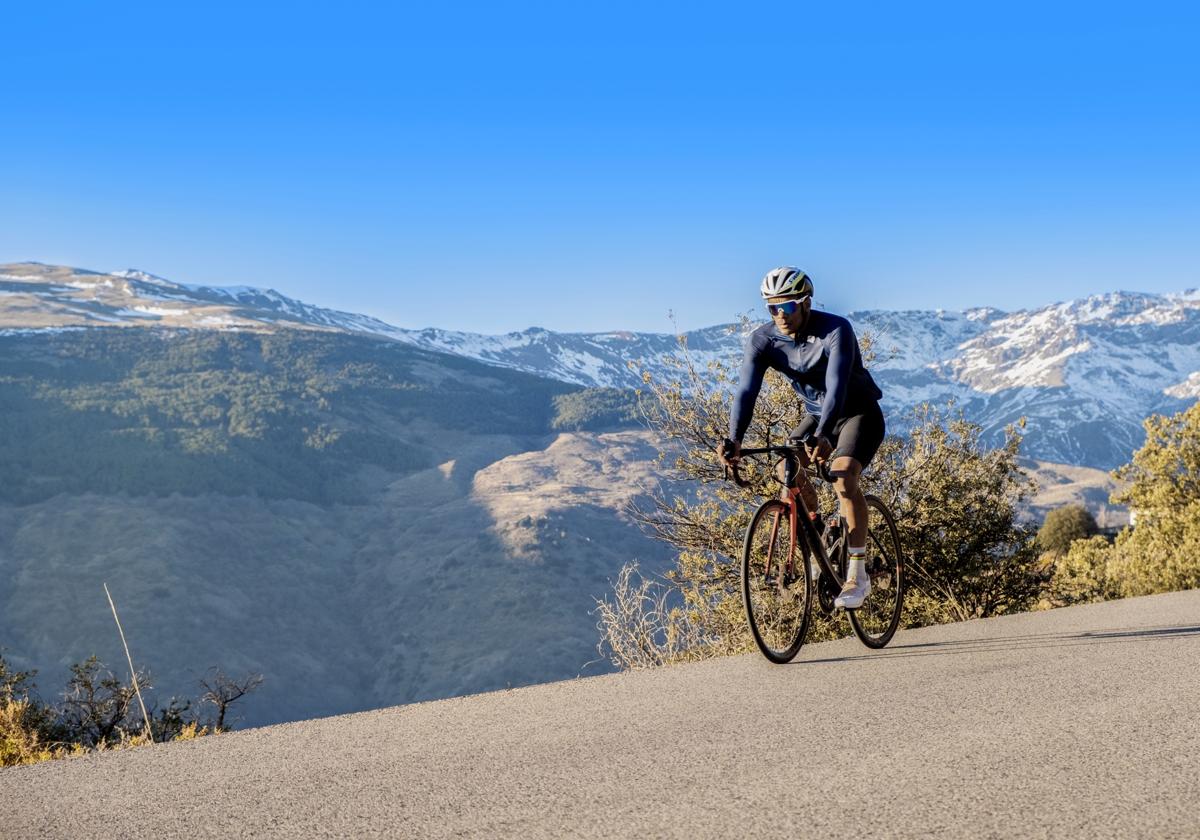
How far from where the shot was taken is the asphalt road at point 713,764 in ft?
11.9

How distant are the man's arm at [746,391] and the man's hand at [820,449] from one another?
44 centimetres

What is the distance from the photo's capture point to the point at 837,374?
618 cm

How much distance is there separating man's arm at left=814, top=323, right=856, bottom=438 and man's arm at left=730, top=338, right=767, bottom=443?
1.59ft

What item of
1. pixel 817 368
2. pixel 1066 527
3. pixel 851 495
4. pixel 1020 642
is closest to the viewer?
pixel 817 368

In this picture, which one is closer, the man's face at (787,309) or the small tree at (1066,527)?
the man's face at (787,309)

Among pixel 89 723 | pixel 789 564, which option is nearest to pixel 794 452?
pixel 789 564

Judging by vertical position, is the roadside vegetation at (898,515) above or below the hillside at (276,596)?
above

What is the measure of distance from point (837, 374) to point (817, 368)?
0.83 feet

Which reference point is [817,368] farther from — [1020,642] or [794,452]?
[1020,642]

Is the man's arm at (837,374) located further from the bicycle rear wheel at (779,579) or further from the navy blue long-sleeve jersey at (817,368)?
the bicycle rear wheel at (779,579)

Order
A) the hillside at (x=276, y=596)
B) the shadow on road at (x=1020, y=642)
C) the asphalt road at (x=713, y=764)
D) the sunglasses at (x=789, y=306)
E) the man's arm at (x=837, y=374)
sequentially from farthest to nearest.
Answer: the hillside at (x=276, y=596) → the shadow on road at (x=1020, y=642) → the sunglasses at (x=789, y=306) → the man's arm at (x=837, y=374) → the asphalt road at (x=713, y=764)

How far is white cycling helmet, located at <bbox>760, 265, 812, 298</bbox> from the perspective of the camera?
20.6ft

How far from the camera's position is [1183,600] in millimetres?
9734

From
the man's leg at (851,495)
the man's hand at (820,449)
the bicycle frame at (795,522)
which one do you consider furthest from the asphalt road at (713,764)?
the man's hand at (820,449)
